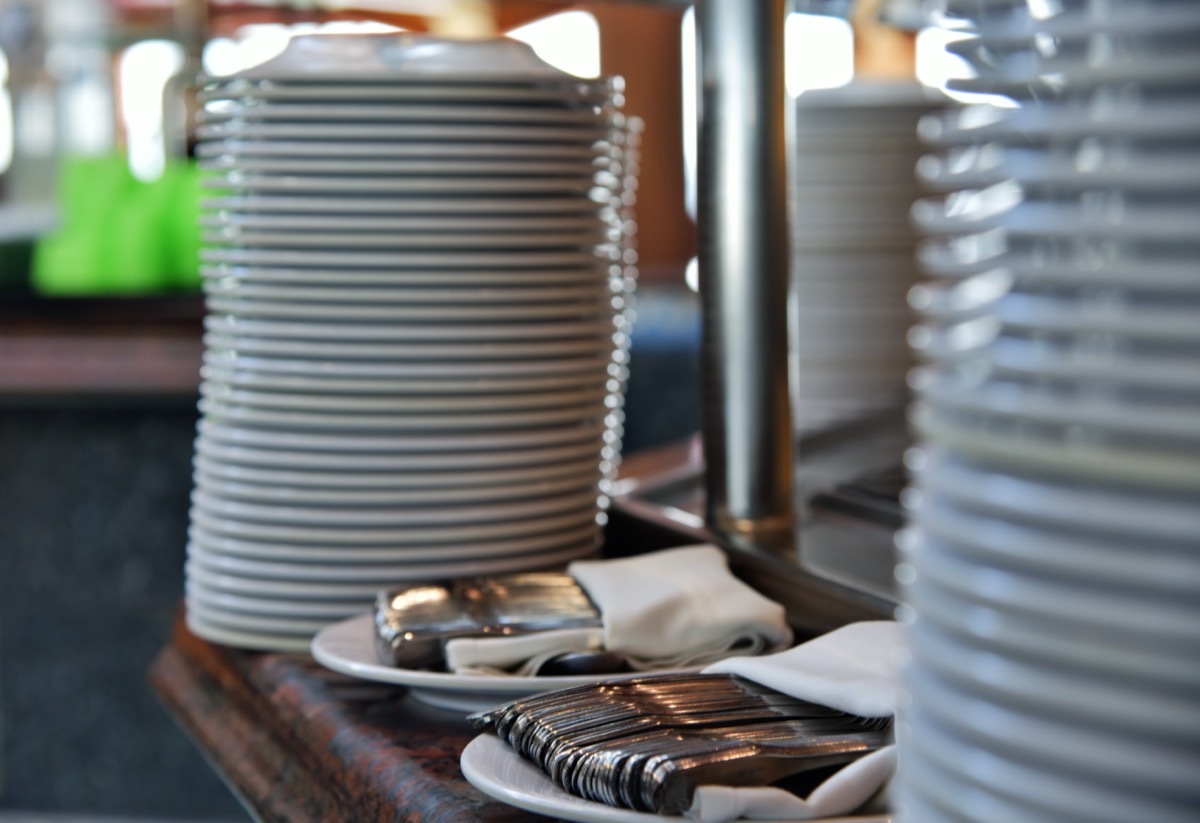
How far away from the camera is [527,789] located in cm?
51

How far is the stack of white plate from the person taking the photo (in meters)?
0.81

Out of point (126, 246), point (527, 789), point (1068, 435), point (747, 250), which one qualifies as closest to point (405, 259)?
point (747, 250)

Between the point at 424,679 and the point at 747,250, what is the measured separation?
1.24 ft

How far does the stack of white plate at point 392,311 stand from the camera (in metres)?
0.81

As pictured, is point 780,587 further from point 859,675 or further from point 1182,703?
point 1182,703

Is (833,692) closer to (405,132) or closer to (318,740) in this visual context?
(318,740)

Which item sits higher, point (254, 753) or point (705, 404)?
point (705, 404)

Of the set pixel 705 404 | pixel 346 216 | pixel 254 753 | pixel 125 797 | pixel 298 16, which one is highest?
pixel 298 16

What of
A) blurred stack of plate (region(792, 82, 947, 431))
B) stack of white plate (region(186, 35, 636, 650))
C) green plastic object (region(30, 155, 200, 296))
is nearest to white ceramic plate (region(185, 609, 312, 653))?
stack of white plate (region(186, 35, 636, 650))

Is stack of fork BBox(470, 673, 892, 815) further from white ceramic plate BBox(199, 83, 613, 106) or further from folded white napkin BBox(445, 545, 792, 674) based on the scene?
white ceramic plate BBox(199, 83, 613, 106)

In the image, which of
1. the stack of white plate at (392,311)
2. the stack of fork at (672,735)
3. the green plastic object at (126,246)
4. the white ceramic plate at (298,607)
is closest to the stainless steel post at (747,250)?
the stack of white plate at (392,311)

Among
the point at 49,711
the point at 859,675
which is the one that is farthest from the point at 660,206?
the point at 859,675

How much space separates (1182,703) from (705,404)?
675 mm

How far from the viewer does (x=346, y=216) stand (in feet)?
2.67
